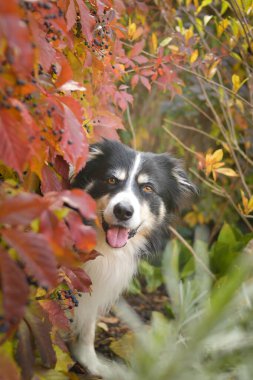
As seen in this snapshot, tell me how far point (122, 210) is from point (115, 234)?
0.22 m

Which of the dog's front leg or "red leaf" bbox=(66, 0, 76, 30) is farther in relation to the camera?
the dog's front leg

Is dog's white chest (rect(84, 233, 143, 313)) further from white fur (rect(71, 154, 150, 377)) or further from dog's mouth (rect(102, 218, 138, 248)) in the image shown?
dog's mouth (rect(102, 218, 138, 248))

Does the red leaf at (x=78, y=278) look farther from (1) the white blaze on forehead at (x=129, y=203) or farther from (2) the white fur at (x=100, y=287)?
(2) the white fur at (x=100, y=287)

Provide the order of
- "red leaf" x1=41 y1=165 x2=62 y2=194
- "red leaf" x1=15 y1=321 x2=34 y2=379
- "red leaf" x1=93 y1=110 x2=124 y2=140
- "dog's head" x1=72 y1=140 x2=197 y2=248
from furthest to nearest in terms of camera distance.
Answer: "dog's head" x1=72 y1=140 x2=197 y2=248, "red leaf" x1=93 y1=110 x2=124 y2=140, "red leaf" x1=41 y1=165 x2=62 y2=194, "red leaf" x1=15 y1=321 x2=34 y2=379

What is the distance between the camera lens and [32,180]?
1.42m

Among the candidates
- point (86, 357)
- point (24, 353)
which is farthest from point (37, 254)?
point (86, 357)

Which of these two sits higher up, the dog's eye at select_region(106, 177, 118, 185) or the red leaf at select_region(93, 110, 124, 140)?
the red leaf at select_region(93, 110, 124, 140)

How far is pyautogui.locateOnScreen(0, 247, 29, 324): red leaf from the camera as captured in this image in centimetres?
85

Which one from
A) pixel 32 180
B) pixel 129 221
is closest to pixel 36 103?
pixel 32 180

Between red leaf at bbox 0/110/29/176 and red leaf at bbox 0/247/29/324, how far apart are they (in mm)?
224

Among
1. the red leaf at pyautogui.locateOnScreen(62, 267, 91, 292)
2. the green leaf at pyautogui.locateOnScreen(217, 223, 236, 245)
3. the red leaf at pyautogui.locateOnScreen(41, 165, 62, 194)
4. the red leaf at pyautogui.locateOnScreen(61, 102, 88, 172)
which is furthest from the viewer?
the green leaf at pyautogui.locateOnScreen(217, 223, 236, 245)

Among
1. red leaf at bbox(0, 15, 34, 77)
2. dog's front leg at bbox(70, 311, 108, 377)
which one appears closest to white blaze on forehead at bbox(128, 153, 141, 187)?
dog's front leg at bbox(70, 311, 108, 377)

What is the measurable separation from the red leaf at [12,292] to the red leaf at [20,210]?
0.29 feet

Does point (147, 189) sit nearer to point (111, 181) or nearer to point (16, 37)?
→ point (111, 181)
